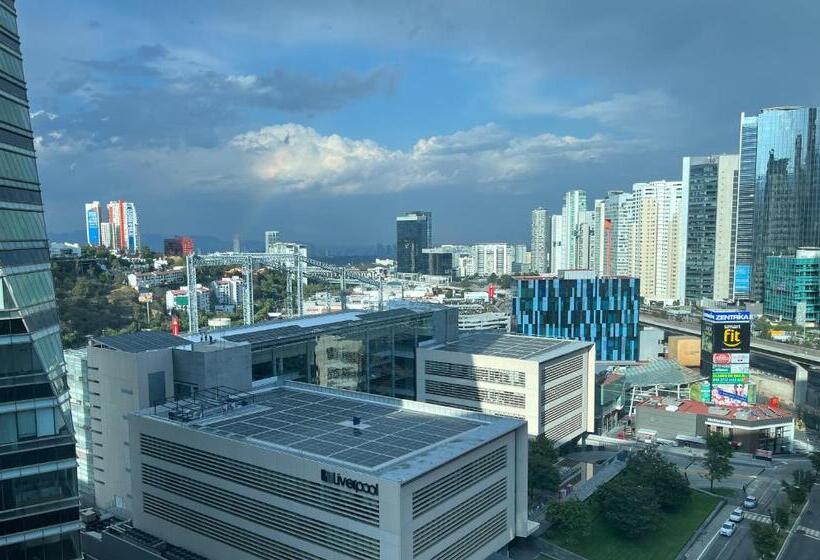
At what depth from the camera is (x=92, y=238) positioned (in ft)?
566

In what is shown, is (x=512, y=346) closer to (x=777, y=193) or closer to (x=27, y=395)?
(x=27, y=395)

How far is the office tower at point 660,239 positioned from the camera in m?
134

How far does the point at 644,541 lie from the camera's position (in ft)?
114

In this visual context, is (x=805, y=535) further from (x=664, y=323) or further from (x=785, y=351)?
(x=664, y=323)

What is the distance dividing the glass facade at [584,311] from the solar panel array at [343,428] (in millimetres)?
50650

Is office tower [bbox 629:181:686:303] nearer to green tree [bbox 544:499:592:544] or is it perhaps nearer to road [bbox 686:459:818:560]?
road [bbox 686:459:818:560]

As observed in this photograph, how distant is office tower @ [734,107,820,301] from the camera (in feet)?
396

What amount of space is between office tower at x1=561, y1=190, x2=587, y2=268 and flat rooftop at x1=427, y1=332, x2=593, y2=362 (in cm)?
14286

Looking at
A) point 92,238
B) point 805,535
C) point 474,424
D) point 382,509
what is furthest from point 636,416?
point 92,238

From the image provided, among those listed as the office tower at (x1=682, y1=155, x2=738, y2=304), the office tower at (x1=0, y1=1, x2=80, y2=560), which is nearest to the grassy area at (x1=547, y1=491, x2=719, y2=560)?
the office tower at (x1=0, y1=1, x2=80, y2=560)

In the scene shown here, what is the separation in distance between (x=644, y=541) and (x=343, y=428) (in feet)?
63.6

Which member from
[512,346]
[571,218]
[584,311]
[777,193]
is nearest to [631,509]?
[512,346]

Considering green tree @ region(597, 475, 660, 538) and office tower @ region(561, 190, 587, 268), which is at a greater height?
office tower @ region(561, 190, 587, 268)

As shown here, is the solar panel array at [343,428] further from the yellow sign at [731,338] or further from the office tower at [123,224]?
the office tower at [123,224]
